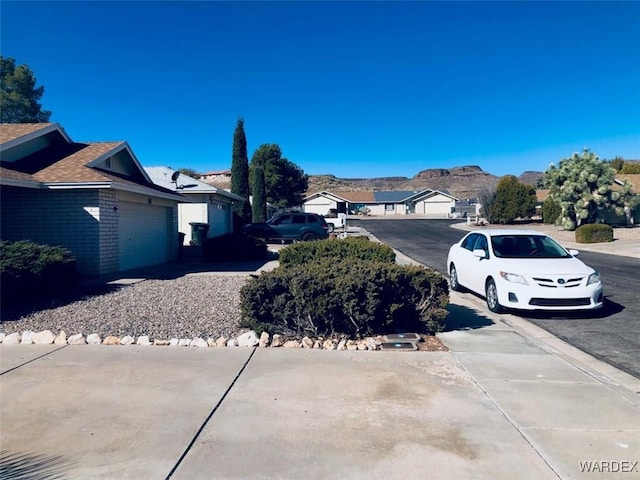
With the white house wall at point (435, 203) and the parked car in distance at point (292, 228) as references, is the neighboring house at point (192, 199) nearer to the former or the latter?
the parked car in distance at point (292, 228)

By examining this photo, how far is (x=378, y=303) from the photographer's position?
7109 millimetres

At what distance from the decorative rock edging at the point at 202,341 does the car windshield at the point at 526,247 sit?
4390mm

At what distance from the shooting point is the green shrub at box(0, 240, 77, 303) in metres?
9.08

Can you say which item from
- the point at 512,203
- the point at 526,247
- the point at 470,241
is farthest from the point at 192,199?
the point at 512,203

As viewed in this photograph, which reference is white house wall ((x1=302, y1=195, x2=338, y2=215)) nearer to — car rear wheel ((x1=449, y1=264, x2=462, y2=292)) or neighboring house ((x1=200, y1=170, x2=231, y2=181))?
neighboring house ((x1=200, y1=170, x2=231, y2=181))

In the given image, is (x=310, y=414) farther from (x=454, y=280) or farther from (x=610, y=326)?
(x=454, y=280)

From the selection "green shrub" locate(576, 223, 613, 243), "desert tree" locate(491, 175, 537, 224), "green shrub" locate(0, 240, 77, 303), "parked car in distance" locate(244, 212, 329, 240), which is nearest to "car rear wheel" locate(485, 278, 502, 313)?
"green shrub" locate(0, 240, 77, 303)

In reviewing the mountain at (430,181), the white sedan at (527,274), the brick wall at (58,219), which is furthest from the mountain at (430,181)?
the white sedan at (527,274)

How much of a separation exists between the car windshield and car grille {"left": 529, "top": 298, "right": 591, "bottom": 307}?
1403mm

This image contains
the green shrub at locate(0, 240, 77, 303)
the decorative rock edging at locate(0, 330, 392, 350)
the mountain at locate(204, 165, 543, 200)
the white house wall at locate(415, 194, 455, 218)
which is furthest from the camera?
the mountain at locate(204, 165, 543, 200)

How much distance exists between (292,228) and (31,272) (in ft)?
62.1

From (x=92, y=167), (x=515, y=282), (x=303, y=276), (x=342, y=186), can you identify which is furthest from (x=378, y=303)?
(x=342, y=186)

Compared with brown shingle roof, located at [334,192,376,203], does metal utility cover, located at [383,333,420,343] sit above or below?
below

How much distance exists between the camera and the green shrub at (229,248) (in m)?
18.6
